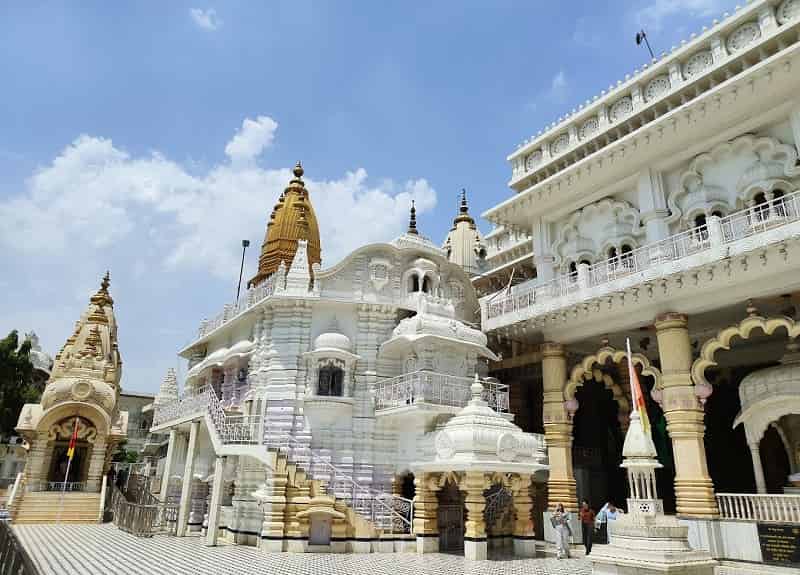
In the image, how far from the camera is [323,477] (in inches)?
716

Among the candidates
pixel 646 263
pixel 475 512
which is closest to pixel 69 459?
pixel 475 512

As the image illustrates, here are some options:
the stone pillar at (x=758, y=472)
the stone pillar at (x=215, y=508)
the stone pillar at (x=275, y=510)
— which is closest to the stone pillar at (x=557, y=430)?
the stone pillar at (x=758, y=472)

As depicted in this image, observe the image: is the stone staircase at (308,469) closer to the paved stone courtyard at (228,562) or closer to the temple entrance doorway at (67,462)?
the paved stone courtyard at (228,562)

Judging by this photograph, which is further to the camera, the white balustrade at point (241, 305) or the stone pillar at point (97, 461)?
the stone pillar at point (97, 461)

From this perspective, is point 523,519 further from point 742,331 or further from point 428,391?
point 742,331

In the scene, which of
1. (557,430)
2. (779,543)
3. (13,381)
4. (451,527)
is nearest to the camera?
(779,543)

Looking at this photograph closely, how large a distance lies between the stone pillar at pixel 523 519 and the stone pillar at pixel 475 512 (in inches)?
47.1

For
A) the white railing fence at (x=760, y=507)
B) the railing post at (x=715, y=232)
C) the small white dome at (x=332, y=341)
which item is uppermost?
the railing post at (x=715, y=232)

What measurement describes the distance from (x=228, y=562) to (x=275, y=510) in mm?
2348

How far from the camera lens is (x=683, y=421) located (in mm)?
15344

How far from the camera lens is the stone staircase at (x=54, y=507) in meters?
23.4

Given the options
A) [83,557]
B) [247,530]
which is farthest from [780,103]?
[83,557]

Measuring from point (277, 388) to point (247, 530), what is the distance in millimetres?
4418

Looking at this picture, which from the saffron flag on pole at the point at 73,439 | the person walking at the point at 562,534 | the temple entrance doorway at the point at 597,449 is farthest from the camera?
the saffron flag on pole at the point at 73,439
